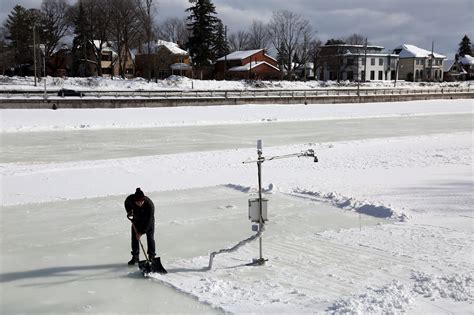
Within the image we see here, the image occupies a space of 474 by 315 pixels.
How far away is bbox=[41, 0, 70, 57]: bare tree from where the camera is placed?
72.1 m

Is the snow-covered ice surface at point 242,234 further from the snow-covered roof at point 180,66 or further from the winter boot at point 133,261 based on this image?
the snow-covered roof at point 180,66

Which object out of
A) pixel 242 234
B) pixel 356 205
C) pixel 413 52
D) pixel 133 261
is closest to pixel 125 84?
pixel 356 205

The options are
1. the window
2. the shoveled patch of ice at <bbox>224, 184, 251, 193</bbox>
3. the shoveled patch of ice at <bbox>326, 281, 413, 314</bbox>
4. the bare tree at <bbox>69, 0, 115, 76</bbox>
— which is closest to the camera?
the shoveled patch of ice at <bbox>326, 281, 413, 314</bbox>

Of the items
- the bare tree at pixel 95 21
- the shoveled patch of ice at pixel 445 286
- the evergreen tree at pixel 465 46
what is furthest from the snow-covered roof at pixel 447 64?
the shoveled patch of ice at pixel 445 286

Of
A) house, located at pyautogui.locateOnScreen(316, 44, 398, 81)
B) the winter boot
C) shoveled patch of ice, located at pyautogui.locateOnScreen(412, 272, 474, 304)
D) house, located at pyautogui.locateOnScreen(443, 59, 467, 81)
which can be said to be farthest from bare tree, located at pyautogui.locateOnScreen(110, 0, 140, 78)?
house, located at pyautogui.locateOnScreen(443, 59, 467, 81)

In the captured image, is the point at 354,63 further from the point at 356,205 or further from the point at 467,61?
the point at 356,205

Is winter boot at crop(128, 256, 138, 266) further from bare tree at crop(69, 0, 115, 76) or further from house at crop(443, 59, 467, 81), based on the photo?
house at crop(443, 59, 467, 81)

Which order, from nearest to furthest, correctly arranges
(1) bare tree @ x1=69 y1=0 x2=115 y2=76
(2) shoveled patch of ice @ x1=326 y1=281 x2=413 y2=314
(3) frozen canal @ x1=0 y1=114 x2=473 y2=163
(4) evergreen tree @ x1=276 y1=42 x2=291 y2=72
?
1. (2) shoveled patch of ice @ x1=326 y1=281 x2=413 y2=314
2. (3) frozen canal @ x1=0 y1=114 x2=473 y2=163
3. (1) bare tree @ x1=69 y1=0 x2=115 y2=76
4. (4) evergreen tree @ x1=276 y1=42 x2=291 y2=72

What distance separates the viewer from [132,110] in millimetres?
38719

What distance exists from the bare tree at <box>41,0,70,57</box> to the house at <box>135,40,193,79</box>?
34.5 feet

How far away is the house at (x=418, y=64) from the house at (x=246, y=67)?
3161 centimetres

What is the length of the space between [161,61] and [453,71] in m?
71.6

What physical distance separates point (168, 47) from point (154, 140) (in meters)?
53.1

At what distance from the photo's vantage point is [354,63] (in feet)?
302
